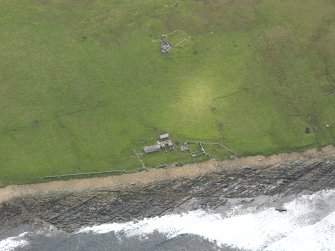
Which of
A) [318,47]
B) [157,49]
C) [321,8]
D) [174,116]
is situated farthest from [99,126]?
[321,8]

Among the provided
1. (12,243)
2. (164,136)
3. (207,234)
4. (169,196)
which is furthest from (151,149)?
(12,243)

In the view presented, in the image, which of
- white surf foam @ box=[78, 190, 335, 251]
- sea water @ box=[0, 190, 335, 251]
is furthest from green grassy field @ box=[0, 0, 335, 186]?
white surf foam @ box=[78, 190, 335, 251]

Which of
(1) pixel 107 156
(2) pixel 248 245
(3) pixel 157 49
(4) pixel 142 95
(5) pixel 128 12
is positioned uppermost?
(5) pixel 128 12

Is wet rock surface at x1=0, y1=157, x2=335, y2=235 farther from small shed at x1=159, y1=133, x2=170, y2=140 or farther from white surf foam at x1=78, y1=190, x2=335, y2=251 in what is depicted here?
small shed at x1=159, y1=133, x2=170, y2=140

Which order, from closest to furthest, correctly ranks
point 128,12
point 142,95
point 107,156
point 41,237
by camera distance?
1. point 41,237
2. point 107,156
3. point 142,95
4. point 128,12

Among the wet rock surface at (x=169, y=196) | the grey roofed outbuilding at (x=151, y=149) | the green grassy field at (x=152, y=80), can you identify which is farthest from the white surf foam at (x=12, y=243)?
the grey roofed outbuilding at (x=151, y=149)

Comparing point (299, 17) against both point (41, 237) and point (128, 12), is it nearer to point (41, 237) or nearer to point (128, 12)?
point (128, 12)
